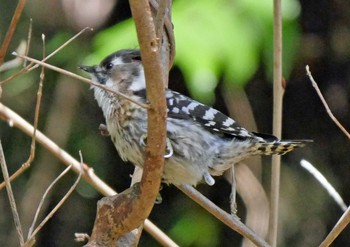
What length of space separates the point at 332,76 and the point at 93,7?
3.06 feet

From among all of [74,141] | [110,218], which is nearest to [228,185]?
[74,141]

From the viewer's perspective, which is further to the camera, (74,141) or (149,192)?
(74,141)

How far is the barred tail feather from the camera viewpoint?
7.41 feet

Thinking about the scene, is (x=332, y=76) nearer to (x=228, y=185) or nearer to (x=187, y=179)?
(x=228, y=185)

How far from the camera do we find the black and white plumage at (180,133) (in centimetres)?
221

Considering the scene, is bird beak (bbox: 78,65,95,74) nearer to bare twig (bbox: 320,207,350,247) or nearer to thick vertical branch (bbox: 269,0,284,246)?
thick vertical branch (bbox: 269,0,284,246)

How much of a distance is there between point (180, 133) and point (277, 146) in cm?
25

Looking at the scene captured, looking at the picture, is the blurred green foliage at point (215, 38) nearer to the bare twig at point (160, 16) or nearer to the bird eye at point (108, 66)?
the bird eye at point (108, 66)

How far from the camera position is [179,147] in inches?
88.7

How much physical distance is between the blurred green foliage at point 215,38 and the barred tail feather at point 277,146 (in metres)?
0.27

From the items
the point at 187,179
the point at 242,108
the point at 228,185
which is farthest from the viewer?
the point at 228,185

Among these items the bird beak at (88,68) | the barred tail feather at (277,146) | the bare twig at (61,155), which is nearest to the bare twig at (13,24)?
the bare twig at (61,155)

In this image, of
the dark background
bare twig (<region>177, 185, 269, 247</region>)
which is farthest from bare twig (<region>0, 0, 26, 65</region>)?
the dark background

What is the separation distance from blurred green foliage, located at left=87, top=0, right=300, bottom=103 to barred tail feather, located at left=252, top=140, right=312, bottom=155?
10.7 inches
